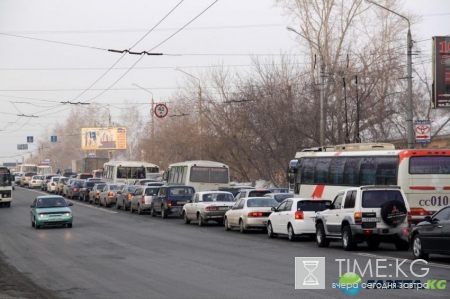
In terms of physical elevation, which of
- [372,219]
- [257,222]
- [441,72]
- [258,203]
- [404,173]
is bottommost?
[257,222]

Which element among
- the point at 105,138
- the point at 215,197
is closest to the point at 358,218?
the point at 215,197

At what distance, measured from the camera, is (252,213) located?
31062 millimetres

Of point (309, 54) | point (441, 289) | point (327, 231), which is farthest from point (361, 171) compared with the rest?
point (309, 54)

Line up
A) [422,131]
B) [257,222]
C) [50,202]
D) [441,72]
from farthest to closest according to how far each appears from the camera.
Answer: [441,72]
[50,202]
[422,131]
[257,222]

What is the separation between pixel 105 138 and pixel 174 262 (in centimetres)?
9742

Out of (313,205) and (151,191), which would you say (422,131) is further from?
(151,191)

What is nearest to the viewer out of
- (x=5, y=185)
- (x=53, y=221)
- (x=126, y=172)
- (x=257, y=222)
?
→ (x=257, y=222)

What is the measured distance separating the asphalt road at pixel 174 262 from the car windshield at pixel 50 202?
1.24 m

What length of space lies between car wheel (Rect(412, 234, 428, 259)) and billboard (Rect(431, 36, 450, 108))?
2020 centimetres

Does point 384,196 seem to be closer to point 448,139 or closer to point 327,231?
point 327,231

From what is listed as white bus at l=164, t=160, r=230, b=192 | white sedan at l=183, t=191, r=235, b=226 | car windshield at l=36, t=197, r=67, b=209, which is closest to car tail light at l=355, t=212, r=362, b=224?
white sedan at l=183, t=191, r=235, b=226

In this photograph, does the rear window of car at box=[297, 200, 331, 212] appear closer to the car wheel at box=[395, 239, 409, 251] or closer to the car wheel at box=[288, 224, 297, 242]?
the car wheel at box=[288, 224, 297, 242]

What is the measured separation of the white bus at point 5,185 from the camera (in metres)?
55.9

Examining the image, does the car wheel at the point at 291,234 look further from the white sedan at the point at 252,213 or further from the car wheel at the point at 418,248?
the car wheel at the point at 418,248
